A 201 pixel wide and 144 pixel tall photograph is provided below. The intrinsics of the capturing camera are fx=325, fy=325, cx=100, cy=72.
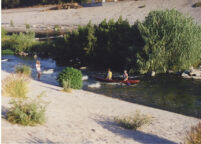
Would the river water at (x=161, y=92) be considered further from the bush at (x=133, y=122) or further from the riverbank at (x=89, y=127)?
the bush at (x=133, y=122)

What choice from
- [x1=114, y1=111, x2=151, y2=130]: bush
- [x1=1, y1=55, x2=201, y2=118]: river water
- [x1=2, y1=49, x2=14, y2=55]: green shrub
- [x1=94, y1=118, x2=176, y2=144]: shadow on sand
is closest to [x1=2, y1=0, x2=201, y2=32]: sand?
[x1=2, y1=49, x2=14, y2=55]: green shrub

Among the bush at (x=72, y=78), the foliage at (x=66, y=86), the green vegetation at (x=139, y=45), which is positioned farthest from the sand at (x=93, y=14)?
the foliage at (x=66, y=86)

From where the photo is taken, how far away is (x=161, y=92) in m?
25.8

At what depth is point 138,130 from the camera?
14.6m

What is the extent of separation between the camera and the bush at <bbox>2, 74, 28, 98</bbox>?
16.9m

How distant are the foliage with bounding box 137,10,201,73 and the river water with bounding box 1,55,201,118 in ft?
4.95

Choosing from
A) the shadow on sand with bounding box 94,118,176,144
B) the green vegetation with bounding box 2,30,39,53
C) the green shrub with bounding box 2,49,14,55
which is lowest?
the green shrub with bounding box 2,49,14,55

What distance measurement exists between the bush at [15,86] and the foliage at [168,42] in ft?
52.7

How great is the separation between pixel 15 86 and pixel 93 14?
236 feet

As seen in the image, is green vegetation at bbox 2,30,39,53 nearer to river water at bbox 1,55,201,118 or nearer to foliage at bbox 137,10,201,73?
river water at bbox 1,55,201,118

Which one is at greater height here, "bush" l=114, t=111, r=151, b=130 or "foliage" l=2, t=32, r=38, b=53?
"bush" l=114, t=111, r=151, b=130

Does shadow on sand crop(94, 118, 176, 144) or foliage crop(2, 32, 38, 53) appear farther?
foliage crop(2, 32, 38, 53)

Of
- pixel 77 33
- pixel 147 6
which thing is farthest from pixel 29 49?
pixel 147 6

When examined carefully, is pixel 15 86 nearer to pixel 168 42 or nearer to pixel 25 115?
pixel 25 115
